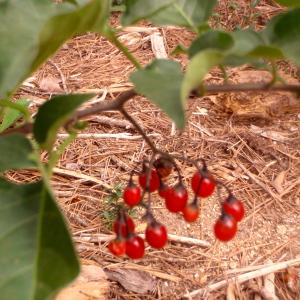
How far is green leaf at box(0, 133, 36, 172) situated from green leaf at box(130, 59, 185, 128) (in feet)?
0.57

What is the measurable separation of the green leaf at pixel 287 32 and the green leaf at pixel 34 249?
0.34 meters

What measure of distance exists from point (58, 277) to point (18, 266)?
6cm

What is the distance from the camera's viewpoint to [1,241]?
0.74m

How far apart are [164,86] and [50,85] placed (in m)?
1.92

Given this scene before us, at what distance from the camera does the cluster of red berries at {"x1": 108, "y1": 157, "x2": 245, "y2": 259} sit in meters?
0.96

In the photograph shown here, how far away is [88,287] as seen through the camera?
5.28 ft

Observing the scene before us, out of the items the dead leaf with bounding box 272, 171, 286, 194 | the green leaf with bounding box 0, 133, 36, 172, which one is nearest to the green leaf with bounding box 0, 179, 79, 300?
the green leaf with bounding box 0, 133, 36, 172

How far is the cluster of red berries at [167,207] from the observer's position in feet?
3.16

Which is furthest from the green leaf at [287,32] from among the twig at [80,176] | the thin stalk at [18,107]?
the twig at [80,176]

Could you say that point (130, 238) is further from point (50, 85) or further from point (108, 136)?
point (50, 85)

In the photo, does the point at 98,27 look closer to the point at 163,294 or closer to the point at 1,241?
the point at 1,241

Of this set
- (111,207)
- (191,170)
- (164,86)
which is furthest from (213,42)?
(191,170)

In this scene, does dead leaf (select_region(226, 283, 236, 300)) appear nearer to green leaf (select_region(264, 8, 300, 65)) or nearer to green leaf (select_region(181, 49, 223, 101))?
green leaf (select_region(264, 8, 300, 65))

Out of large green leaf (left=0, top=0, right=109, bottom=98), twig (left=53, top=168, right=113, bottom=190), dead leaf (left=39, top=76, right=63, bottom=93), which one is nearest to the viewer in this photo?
large green leaf (left=0, top=0, right=109, bottom=98)
